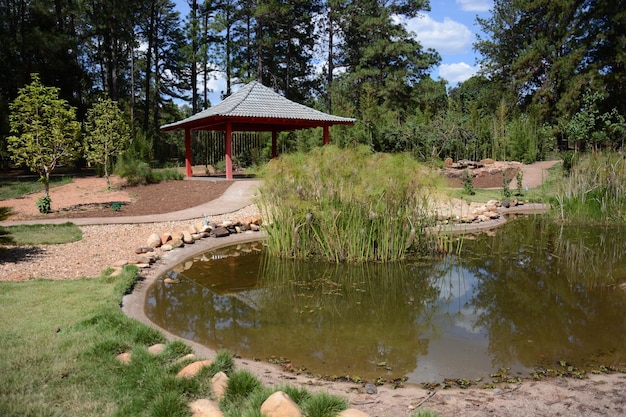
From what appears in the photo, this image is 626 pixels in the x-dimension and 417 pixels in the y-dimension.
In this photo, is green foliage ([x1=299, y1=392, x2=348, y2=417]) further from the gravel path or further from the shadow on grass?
the shadow on grass

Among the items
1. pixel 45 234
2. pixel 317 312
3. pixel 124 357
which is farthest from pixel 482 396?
pixel 45 234

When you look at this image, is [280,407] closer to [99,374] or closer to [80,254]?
[99,374]

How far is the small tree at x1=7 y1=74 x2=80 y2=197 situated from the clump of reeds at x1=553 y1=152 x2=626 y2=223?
979 centimetres

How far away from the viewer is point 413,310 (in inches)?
166

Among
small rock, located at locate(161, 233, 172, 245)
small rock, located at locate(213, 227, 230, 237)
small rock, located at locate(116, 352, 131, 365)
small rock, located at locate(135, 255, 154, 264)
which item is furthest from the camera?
small rock, located at locate(213, 227, 230, 237)

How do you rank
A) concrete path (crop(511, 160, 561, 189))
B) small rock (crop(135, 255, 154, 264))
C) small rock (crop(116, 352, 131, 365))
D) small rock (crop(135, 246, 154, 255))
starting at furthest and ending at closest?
1. concrete path (crop(511, 160, 561, 189))
2. small rock (crop(135, 246, 154, 255))
3. small rock (crop(135, 255, 154, 264))
4. small rock (crop(116, 352, 131, 365))

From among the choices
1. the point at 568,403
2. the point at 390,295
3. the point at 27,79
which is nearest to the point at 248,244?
the point at 390,295

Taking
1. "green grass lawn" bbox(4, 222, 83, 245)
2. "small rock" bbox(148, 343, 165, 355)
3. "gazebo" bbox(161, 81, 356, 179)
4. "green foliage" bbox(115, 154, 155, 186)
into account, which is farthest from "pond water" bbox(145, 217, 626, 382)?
"green foliage" bbox(115, 154, 155, 186)

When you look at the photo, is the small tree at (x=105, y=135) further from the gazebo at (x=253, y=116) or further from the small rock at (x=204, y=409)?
the small rock at (x=204, y=409)

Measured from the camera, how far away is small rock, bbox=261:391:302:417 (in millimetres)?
2121

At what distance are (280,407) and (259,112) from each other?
41.2ft

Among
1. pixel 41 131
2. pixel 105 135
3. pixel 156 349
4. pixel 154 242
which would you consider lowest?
pixel 156 349

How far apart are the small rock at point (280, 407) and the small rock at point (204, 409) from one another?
0.76 ft

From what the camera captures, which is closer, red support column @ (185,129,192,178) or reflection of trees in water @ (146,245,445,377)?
reflection of trees in water @ (146,245,445,377)
